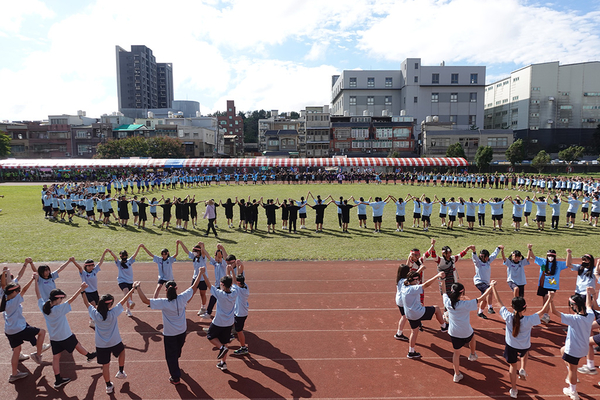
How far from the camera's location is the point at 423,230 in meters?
17.2

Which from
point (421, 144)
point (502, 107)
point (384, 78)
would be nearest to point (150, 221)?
point (421, 144)

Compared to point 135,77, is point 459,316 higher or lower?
lower

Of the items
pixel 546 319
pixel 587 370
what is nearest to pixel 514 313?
pixel 587 370

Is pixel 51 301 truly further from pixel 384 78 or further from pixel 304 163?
pixel 384 78

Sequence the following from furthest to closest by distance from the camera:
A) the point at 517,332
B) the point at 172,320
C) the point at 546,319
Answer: the point at 546,319 → the point at 172,320 → the point at 517,332

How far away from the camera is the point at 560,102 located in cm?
7638

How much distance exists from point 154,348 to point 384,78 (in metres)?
90.0

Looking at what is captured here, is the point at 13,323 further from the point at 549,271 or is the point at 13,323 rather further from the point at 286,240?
the point at 286,240

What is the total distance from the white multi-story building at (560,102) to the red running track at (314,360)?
8100 centimetres

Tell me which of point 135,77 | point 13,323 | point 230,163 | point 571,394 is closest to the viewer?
point 571,394

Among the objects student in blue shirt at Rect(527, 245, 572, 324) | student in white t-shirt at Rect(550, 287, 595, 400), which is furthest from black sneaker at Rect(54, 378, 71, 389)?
student in blue shirt at Rect(527, 245, 572, 324)

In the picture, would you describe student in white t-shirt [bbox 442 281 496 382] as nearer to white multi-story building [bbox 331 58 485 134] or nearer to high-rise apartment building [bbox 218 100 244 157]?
white multi-story building [bbox 331 58 485 134]

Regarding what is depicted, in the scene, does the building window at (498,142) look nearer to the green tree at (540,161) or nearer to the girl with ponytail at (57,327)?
the green tree at (540,161)

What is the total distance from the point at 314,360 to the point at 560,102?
297 feet
